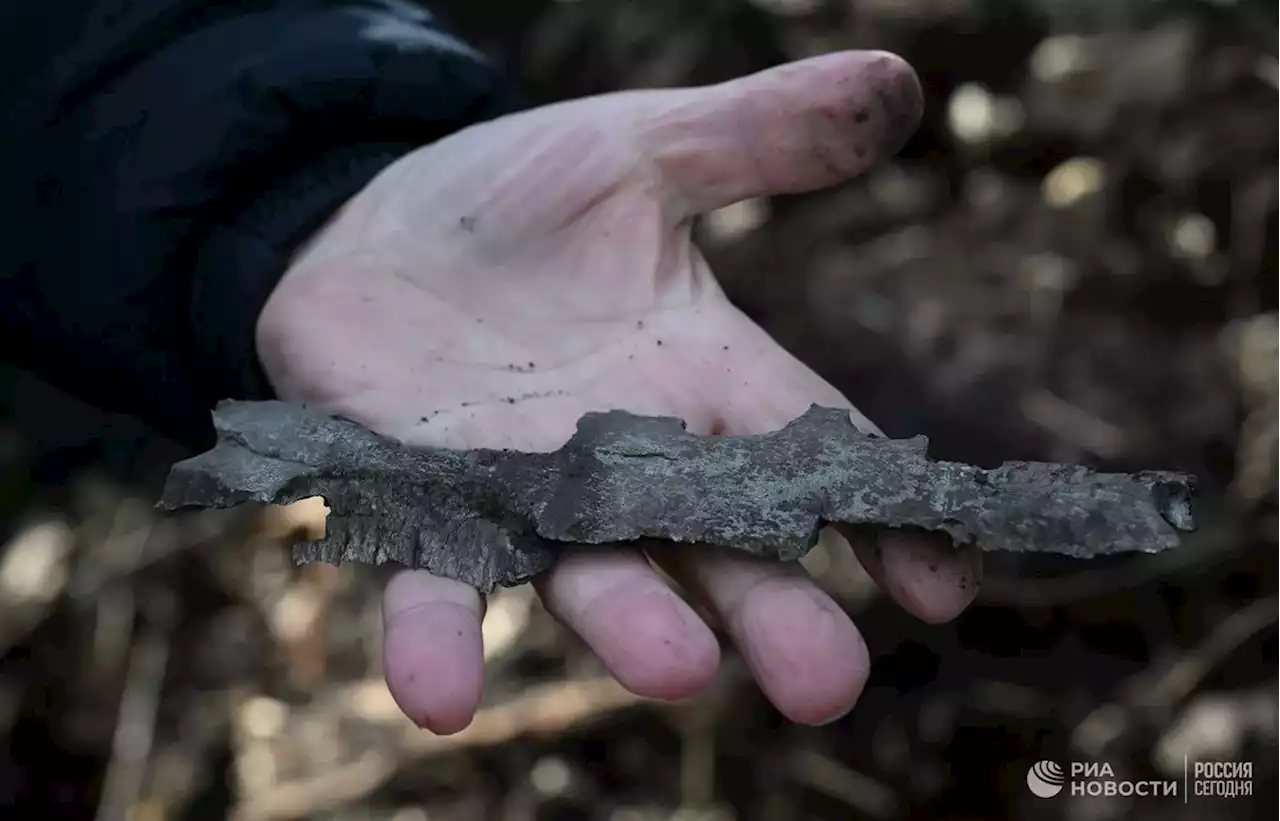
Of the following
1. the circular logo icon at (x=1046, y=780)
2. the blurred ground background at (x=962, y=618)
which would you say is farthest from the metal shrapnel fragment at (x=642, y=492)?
the circular logo icon at (x=1046, y=780)

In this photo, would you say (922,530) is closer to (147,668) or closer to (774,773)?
(774,773)

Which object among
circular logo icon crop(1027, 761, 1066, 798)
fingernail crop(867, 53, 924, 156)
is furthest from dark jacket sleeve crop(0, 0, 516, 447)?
circular logo icon crop(1027, 761, 1066, 798)

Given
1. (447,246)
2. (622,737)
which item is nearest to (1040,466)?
(447,246)

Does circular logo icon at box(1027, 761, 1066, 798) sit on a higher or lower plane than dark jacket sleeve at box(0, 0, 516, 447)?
lower

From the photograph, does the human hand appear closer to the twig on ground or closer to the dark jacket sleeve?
the dark jacket sleeve

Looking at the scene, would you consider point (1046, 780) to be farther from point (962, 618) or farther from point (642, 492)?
point (642, 492)

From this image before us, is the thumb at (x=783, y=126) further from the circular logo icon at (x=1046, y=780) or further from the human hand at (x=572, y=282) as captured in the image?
the circular logo icon at (x=1046, y=780)

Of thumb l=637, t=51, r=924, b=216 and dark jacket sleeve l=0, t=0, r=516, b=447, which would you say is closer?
thumb l=637, t=51, r=924, b=216
